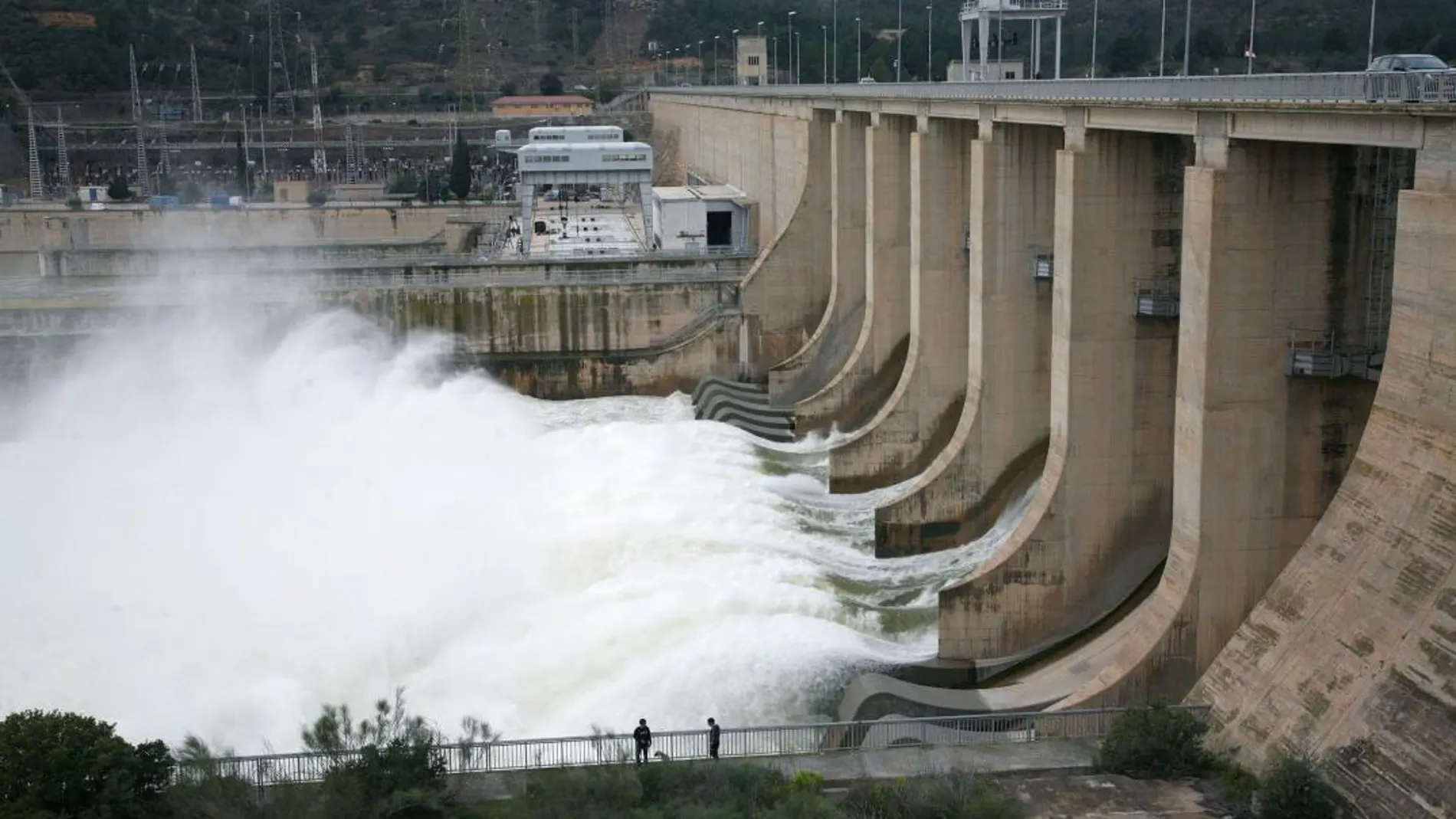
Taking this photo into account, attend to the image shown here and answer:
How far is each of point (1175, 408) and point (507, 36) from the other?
12433 cm

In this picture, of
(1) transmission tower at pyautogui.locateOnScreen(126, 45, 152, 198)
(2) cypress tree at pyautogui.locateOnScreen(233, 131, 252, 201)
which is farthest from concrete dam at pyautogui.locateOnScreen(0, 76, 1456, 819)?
(2) cypress tree at pyautogui.locateOnScreen(233, 131, 252, 201)

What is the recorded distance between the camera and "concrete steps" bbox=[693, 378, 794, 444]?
30.1 meters

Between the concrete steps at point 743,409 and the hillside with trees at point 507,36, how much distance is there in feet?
73.7

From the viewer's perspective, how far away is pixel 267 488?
1083 inches

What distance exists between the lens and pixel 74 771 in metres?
12.2

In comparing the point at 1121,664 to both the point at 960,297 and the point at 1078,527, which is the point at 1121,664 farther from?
the point at 960,297

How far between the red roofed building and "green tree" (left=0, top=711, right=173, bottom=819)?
85871 millimetres

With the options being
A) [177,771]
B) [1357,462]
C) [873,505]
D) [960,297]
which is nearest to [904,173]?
[960,297]

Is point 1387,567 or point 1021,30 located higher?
point 1021,30

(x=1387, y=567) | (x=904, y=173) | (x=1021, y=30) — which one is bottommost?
(x=1387, y=567)

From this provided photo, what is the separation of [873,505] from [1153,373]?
285 inches

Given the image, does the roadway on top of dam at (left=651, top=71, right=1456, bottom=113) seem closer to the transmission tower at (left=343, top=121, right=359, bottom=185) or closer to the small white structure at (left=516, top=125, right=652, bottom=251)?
the small white structure at (left=516, top=125, right=652, bottom=251)

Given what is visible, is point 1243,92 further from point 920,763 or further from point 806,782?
point 806,782

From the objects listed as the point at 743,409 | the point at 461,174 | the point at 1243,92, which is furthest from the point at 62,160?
the point at 1243,92
